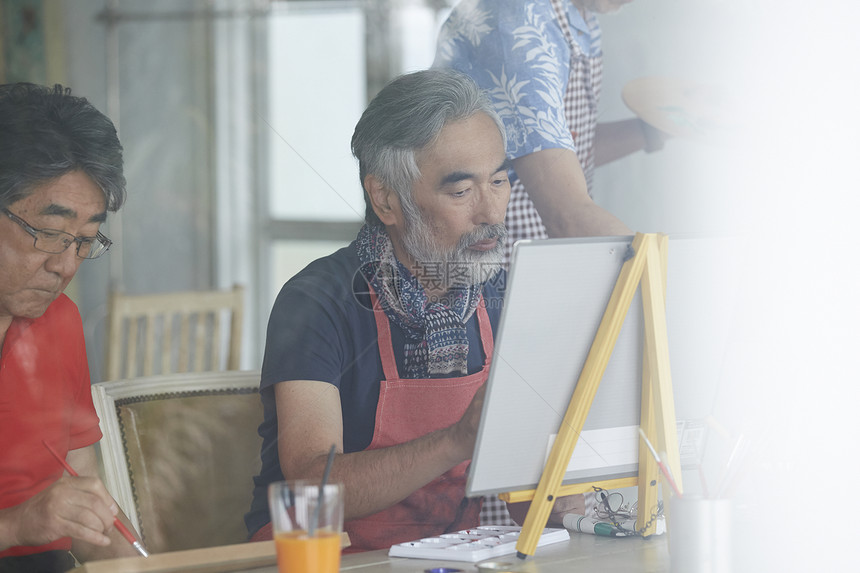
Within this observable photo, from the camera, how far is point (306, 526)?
1.97 ft

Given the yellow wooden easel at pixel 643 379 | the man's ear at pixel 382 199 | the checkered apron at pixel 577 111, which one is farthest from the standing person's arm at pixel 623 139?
the yellow wooden easel at pixel 643 379

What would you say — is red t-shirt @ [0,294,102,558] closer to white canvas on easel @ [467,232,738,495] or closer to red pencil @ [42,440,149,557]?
red pencil @ [42,440,149,557]

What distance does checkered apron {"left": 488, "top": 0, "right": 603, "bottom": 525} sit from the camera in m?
1.10

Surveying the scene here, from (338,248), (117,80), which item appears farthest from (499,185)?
(117,80)

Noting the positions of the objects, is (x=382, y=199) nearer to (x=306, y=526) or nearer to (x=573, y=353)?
(x=573, y=353)

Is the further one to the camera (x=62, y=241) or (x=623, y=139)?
(x=623, y=139)

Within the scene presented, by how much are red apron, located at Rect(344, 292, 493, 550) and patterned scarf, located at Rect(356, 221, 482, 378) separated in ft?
0.05

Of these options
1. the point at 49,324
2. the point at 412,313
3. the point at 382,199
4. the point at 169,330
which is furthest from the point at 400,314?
the point at 49,324

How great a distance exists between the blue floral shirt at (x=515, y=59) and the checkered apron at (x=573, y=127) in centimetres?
3

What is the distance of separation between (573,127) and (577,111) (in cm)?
2

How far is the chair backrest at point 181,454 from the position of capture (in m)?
0.90

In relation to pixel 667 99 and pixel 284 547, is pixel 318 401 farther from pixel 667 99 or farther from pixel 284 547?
pixel 667 99

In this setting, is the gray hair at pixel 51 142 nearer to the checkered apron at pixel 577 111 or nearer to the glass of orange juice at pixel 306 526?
the glass of orange juice at pixel 306 526

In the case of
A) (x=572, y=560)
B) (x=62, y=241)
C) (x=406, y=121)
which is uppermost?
(x=406, y=121)
